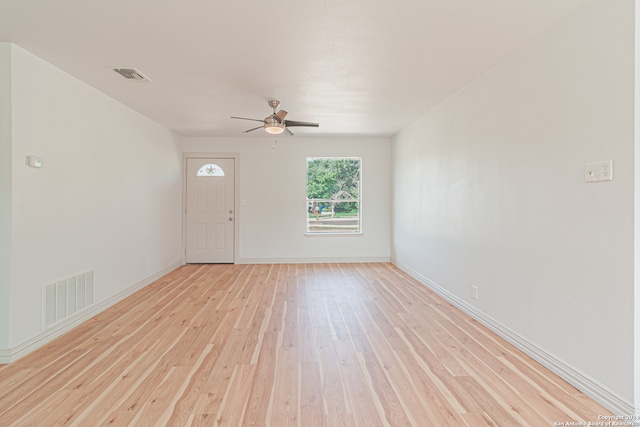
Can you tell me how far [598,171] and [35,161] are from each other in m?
4.16

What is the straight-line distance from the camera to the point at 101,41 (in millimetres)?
2391

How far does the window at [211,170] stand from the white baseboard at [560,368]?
474 cm

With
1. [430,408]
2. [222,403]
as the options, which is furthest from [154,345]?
[430,408]

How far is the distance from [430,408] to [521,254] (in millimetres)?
1470

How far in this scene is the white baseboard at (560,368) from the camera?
1720 mm

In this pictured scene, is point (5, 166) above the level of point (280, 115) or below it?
below

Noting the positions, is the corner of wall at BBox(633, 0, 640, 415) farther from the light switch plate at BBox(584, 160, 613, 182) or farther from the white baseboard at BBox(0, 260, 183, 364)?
the white baseboard at BBox(0, 260, 183, 364)

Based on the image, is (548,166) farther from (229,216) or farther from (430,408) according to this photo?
(229,216)

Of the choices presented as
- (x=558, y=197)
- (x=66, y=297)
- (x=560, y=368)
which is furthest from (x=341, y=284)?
(x=66, y=297)

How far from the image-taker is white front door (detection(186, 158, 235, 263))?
6.04 meters

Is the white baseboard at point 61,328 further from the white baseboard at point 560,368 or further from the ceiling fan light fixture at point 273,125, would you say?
the white baseboard at point 560,368

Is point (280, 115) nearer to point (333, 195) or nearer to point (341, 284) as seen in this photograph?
point (341, 284)

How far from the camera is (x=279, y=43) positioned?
7.97 ft

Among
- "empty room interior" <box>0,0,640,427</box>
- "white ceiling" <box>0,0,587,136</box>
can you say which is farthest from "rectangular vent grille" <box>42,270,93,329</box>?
"white ceiling" <box>0,0,587,136</box>
